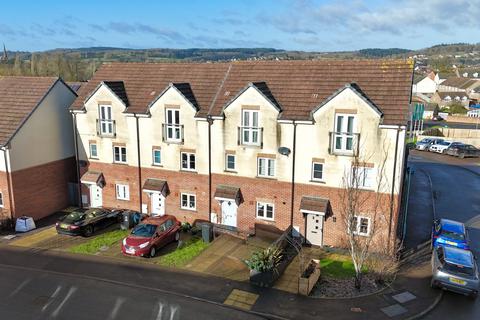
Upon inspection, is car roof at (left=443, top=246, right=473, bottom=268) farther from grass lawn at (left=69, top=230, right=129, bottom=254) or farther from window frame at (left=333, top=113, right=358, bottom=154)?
grass lawn at (left=69, top=230, right=129, bottom=254)

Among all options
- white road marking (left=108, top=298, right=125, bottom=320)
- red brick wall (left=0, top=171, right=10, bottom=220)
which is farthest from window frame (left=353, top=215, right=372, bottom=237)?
red brick wall (left=0, top=171, right=10, bottom=220)

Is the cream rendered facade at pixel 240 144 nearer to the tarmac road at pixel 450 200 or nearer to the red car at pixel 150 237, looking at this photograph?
the red car at pixel 150 237

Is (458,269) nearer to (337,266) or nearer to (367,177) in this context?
(337,266)

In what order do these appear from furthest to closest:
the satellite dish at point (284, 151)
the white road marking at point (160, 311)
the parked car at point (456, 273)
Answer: the satellite dish at point (284, 151) < the parked car at point (456, 273) < the white road marking at point (160, 311)

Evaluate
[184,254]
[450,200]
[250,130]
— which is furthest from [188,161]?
[450,200]

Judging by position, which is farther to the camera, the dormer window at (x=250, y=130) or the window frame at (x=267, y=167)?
the window frame at (x=267, y=167)

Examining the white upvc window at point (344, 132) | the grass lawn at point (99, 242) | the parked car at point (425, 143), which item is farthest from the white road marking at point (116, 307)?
the parked car at point (425, 143)
